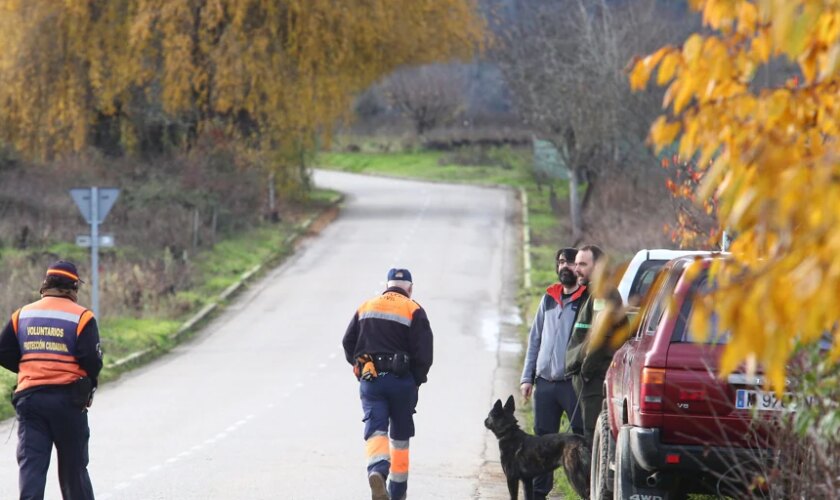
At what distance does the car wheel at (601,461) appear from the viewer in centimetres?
890

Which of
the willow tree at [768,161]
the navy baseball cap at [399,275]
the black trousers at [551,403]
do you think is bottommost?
the black trousers at [551,403]

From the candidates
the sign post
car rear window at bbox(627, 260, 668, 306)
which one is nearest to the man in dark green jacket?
car rear window at bbox(627, 260, 668, 306)

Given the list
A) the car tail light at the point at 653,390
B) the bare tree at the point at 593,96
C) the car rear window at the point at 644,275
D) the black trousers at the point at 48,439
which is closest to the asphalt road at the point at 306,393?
the car rear window at the point at 644,275

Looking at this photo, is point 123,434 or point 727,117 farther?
point 123,434

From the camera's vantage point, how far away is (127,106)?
41.8m

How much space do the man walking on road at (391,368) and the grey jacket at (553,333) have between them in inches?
34.3

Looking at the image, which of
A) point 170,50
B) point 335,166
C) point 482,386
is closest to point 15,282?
point 482,386

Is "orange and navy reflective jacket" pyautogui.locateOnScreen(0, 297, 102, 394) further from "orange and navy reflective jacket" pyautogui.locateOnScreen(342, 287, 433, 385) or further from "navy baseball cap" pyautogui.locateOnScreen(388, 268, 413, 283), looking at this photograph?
"navy baseball cap" pyautogui.locateOnScreen(388, 268, 413, 283)

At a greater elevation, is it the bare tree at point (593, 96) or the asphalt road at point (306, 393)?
the bare tree at point (593, 96)

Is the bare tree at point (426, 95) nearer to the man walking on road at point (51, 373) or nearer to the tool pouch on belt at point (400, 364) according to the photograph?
the tool pouch on belt at point (400, 364)

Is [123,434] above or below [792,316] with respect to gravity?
below

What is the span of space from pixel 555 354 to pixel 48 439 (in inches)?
145

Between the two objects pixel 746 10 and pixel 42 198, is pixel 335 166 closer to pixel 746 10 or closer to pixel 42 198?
pixel 42 198

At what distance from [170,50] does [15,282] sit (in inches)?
539
